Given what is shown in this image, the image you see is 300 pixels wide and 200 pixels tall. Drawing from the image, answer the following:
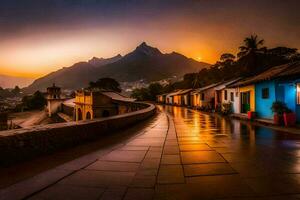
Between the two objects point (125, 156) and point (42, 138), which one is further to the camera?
point (125, 156)

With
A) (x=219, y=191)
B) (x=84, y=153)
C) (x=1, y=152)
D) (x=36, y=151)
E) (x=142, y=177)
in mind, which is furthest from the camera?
(x=84, y=153)

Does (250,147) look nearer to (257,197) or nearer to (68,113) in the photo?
(257,197)

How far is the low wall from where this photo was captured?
5.73m

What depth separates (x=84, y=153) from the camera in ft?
24.8

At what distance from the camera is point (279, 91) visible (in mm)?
18344

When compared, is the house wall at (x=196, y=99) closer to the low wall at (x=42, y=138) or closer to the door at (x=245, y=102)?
the door at (x=245, y=102)

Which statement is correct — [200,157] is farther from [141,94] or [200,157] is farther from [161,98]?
[141,94]

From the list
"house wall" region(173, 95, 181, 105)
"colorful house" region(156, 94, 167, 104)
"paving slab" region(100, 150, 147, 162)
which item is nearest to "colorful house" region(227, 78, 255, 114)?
"paving slab" region(100, 150, 147, 162)

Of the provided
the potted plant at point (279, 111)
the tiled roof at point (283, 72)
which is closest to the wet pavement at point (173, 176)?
the potted plant at point (279, 111)

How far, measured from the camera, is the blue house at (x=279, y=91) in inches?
647

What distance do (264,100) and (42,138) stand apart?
17825 millimetres

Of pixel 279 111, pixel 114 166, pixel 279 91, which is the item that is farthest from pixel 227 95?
pixel 114 166

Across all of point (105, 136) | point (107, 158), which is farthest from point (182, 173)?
point (105, 136)

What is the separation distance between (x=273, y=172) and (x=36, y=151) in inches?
216
